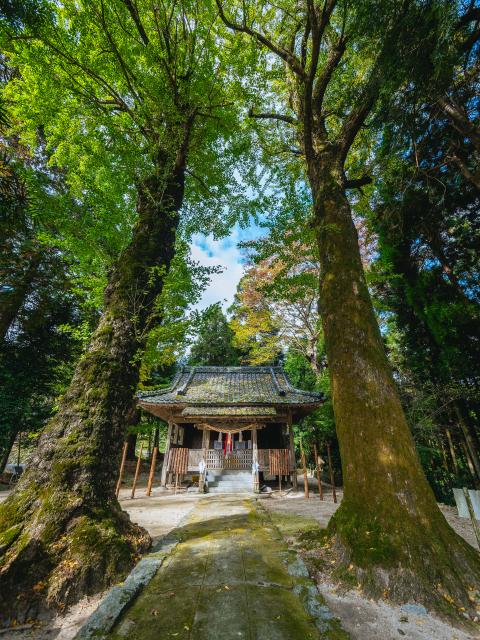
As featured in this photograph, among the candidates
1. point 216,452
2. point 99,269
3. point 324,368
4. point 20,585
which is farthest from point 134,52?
point 324,368

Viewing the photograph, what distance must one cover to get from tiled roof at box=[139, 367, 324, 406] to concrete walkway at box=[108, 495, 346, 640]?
7638 mm

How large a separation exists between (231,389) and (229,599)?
36.7ft

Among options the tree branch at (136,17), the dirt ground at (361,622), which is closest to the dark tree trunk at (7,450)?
the dirt ground at (361,622)

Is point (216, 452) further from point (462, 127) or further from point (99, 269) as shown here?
point (462, 127)

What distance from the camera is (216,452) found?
38.9ft

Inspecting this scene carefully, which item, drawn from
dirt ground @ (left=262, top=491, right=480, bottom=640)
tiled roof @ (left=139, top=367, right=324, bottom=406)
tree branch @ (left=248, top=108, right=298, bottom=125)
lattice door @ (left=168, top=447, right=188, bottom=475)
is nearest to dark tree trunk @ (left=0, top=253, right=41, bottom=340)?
tiled roof @ (left=139, top=367, right=324, bottom=406)

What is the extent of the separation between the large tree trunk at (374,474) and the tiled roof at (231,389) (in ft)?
25.9

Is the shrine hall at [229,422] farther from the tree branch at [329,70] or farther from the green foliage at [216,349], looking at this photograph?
the tree branch at [329,70]

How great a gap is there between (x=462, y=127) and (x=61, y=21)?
9.27 metres

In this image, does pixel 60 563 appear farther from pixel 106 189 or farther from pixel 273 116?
pixel 273 116

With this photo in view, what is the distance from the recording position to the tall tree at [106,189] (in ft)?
8.95

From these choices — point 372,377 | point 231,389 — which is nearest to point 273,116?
point 372,377

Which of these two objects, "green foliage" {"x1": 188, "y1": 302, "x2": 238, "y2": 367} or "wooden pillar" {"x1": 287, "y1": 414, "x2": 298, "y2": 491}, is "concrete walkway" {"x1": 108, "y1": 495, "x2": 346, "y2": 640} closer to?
"wooden pillar" {"x1": 287, "y1": 414, "x2": 298, "y2": 491}

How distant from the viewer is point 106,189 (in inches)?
290
